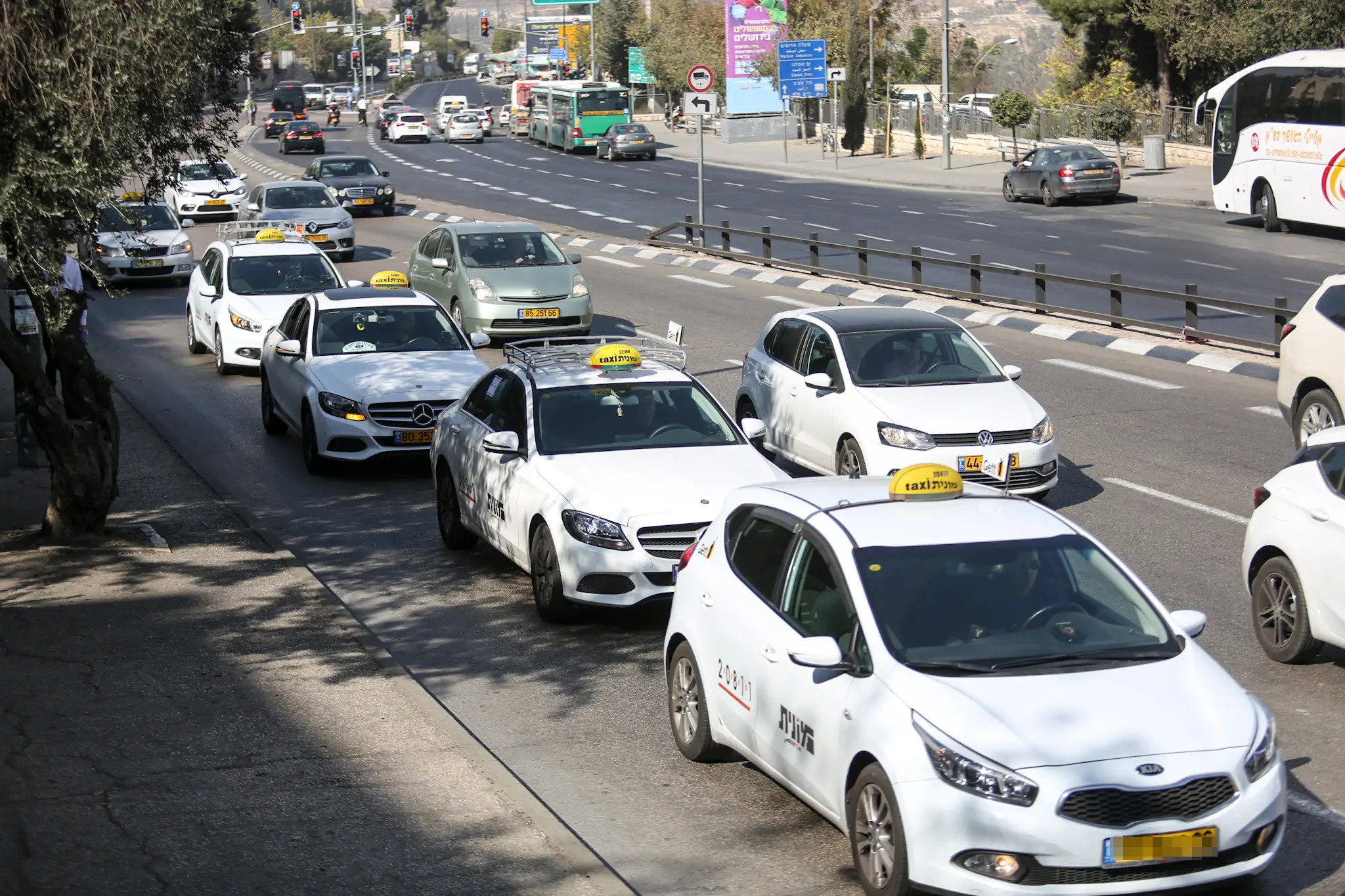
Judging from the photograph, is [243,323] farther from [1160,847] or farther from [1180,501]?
[1160,847]

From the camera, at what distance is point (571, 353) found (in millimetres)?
12930

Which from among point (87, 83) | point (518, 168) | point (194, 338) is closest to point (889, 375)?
point (87, 83)

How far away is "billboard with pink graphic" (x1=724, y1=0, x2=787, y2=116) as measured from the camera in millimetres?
86062

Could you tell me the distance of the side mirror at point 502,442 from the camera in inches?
439

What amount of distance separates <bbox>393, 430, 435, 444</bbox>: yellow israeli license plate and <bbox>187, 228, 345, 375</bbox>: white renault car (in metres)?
6.41

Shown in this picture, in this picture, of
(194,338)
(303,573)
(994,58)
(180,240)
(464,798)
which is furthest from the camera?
(994,58)

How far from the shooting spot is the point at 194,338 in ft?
76.2

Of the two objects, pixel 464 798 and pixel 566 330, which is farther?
pixel 566 330

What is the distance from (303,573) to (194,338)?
1222cm

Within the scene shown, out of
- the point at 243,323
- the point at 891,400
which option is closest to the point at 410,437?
the point at 891,400

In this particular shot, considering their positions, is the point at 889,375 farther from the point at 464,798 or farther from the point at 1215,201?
the point at 1215,201

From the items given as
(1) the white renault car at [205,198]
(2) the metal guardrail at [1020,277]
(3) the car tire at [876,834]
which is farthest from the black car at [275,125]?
(3) the car tire at [876,834]

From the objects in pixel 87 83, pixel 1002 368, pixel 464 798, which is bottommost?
pixel 464 798

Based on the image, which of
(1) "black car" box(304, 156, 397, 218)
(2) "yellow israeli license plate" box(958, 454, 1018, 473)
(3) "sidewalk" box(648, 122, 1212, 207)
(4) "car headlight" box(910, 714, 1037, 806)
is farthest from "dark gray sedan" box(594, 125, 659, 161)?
(4) "car headlight" box(910, 714, 1037, 806)
